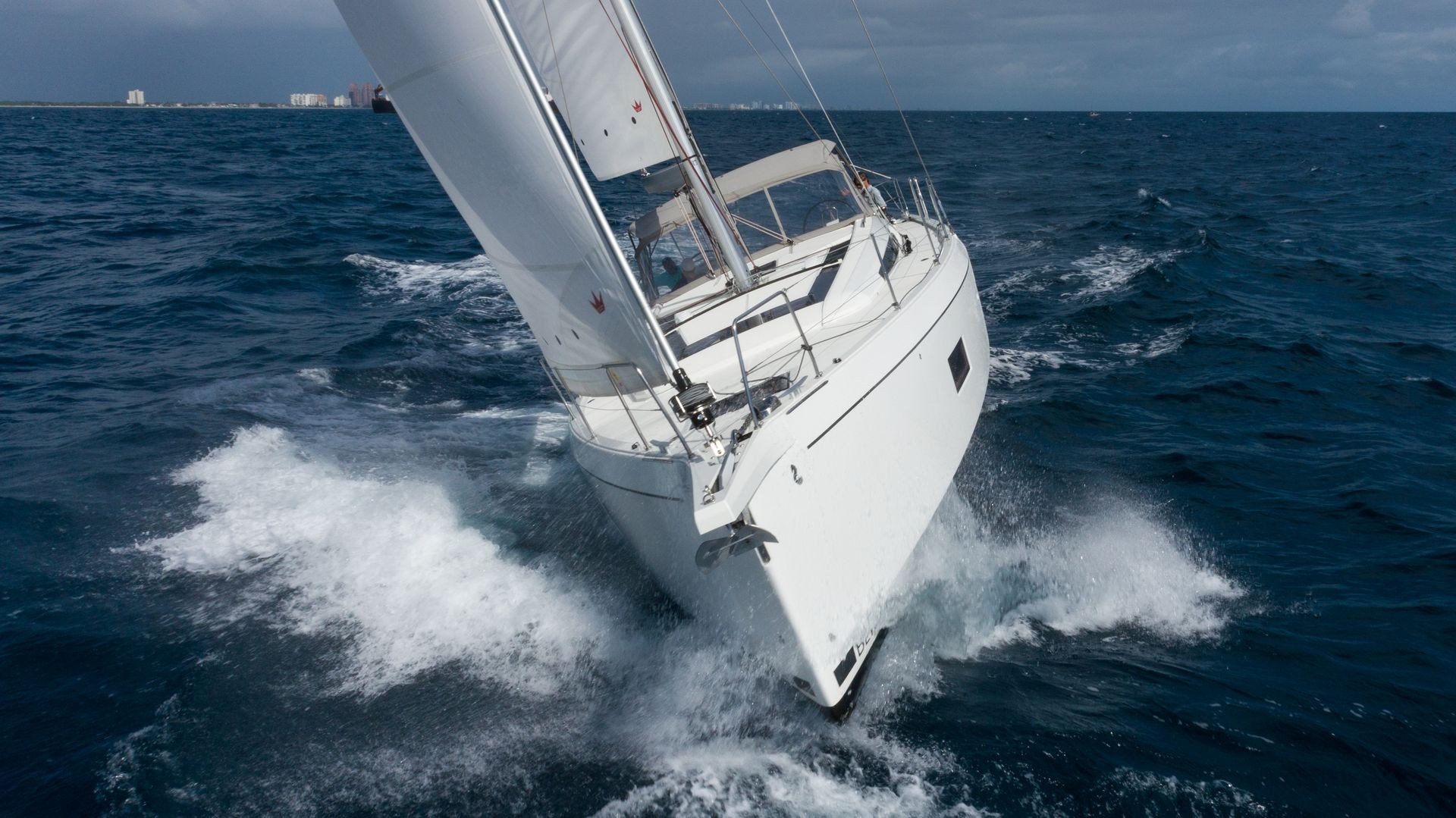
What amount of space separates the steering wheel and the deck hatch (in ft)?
9.70

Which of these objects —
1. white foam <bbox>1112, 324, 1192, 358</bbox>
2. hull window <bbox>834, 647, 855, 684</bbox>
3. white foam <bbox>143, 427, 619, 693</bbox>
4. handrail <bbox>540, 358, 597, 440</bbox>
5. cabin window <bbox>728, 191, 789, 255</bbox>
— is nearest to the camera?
hull window <bbox>834, 647, 855, 684</bbox>

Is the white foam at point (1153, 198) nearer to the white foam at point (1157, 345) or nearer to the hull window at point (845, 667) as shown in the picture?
the white foam at point (1157, 345)

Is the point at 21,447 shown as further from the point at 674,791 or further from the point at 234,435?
the point at 674,791

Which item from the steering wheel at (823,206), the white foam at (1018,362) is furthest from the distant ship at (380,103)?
the white foam at (1018,362)

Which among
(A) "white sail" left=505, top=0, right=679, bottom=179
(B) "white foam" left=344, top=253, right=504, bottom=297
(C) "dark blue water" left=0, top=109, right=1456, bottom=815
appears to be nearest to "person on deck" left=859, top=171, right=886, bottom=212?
(A) "white sail" left=505, top=0, right=679, bottom=179

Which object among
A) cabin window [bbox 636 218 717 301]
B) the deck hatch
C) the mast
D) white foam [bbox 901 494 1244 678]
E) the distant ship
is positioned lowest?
white foam [bbox 901 494 1244 678]

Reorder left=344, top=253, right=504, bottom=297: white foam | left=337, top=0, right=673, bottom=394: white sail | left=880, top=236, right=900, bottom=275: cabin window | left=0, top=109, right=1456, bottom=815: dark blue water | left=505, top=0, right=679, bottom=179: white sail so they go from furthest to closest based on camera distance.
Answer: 1. left=344, top=253, right=504, bottom=297: white foam
2. left=880, top=236, right=900, bottom=275: cabin window
3. left=505, top=0, right=679, bottom=179: white sail
4. left=0, top=109, right=1456, bottom=815: dark blue water
5. left=337, top=0, right=673, bottom=394: white sail

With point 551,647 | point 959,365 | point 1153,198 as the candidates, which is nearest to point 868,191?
point 959,365

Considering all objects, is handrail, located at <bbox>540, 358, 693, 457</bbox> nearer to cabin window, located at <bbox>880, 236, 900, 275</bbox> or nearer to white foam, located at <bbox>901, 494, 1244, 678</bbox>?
white foam, located at <bbox>901, 494, 1244, 678</bbox>

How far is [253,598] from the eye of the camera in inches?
233

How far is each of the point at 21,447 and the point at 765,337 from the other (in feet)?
23.7

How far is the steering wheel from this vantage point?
29.5ft

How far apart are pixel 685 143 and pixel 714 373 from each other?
6.87 ft

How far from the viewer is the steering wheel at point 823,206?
899cm
